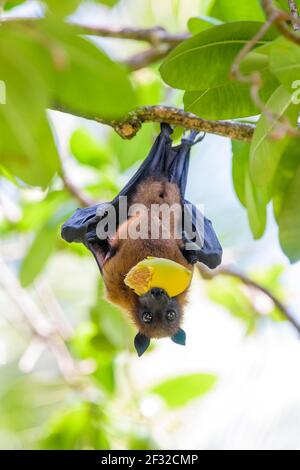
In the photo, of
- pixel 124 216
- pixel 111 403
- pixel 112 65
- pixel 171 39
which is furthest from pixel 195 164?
pixel 112 65

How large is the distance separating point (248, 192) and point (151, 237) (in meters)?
0.88

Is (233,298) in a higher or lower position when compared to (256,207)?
lower

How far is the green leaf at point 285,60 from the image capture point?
84.6 inches

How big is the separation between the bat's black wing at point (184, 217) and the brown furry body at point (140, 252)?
0.05m

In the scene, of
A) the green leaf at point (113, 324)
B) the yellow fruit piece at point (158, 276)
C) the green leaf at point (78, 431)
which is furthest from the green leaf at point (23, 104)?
the green leaf at point (78, 431)

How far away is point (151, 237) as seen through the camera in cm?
365

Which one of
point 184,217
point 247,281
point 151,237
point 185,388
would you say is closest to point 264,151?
point 184,217

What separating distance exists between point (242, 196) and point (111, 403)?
7.86 feet

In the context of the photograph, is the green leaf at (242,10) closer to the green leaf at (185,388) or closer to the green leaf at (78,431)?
the green leaf at (185,388)

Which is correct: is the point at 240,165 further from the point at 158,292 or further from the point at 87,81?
the point at 87,81

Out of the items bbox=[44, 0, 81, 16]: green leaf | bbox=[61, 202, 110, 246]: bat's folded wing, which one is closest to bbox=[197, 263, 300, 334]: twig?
bbox=[61, 202, 110, 246]: bat's folded wing

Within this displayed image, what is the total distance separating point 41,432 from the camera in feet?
16.0

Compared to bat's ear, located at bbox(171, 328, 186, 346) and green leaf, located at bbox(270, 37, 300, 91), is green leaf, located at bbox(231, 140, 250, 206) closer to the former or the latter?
green leaf, located at bbox(270, 37, 300, 91)

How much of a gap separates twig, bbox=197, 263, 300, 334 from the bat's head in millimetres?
503
